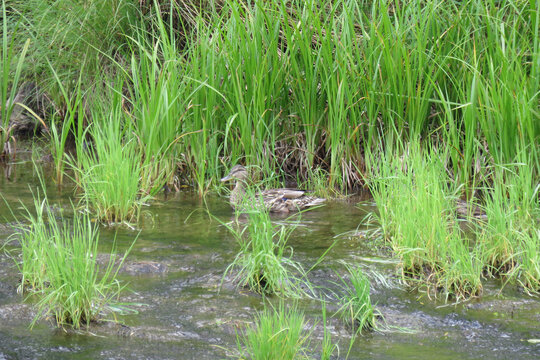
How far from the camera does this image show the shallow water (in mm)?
4004

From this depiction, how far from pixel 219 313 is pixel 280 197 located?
2684 millimetres

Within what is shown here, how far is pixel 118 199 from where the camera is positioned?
6.34m

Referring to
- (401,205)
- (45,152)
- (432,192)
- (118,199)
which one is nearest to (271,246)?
(401,205)

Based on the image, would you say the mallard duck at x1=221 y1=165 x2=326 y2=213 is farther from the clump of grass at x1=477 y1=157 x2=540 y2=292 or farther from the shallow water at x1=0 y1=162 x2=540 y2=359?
the clump of grass at x1=477 y1=157 x2=540 y2=292

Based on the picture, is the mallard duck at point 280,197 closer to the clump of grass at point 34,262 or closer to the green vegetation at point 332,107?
the green vegetation at point 332,107

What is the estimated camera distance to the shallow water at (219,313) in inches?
158

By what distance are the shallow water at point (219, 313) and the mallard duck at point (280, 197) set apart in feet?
2.69

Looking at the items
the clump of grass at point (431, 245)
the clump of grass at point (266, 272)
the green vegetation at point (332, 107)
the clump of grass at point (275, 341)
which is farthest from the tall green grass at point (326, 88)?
the clump of grass at point (275, 341)

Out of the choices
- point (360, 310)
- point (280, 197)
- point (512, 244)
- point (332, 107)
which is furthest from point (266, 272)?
point (332, 107)

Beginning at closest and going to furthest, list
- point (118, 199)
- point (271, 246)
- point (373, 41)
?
point (271, 246)
point (118, 199)
point (373, 41)

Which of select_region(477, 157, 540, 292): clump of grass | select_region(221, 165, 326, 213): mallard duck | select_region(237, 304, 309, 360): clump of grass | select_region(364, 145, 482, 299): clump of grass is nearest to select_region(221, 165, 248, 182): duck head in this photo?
select_region(221, 165, 326, 213): mallard duck

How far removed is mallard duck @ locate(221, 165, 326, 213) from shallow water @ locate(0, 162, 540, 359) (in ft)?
2.69

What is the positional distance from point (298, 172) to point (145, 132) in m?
1.71

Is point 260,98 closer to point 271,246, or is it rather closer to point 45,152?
point 271,246
